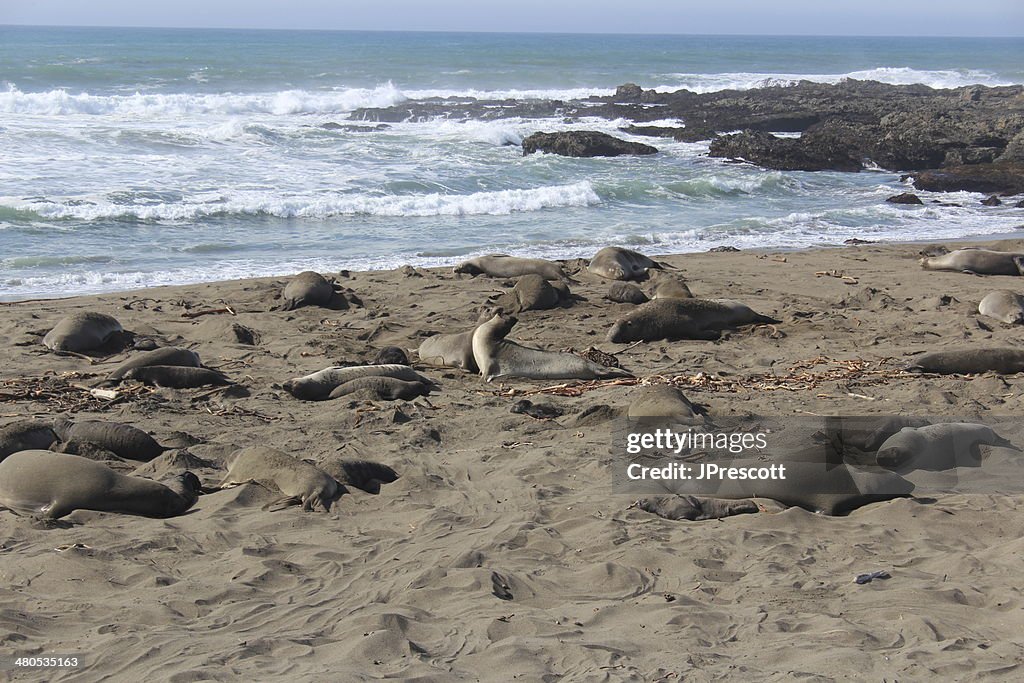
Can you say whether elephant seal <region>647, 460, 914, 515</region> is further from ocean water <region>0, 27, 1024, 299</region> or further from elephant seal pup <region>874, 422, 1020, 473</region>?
ocean water <region>0, 27, 1024, 299</region>

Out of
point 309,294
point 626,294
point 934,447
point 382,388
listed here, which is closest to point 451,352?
point 382,388

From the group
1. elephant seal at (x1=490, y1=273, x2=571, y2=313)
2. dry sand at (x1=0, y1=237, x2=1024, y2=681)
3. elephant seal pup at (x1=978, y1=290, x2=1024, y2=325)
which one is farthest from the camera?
elephant seal at (x1=490, y1=273, x2=571, y2=313)

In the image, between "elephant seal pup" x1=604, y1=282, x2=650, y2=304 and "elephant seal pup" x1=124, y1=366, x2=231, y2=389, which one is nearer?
"elephant seal pup" x1=124, y1=366, x2=231, y2=389

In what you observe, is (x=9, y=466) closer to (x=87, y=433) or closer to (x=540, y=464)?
(x=87, y=433)

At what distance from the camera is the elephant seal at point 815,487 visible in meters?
5.03

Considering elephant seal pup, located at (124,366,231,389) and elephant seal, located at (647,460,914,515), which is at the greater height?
elephant seal, located at (647,460,914,515)

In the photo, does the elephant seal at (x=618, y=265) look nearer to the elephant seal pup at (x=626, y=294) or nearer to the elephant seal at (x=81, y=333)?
the elephant seal pup at (x=626, y=294)

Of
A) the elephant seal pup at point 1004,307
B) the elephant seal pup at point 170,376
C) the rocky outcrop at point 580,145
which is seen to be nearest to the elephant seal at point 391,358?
the elephant seal pup at point 170,376

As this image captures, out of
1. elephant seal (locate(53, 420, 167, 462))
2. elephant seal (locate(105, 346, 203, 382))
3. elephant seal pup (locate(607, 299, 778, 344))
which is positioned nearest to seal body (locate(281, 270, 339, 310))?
elephant seal (locate(105, 346, 203, 382))

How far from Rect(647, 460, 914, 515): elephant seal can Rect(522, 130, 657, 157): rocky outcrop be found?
2035 cm

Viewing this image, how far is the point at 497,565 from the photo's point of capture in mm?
4387

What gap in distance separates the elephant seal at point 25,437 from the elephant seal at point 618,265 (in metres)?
6.97

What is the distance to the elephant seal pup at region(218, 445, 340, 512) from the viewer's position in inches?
202

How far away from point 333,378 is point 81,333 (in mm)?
2567
